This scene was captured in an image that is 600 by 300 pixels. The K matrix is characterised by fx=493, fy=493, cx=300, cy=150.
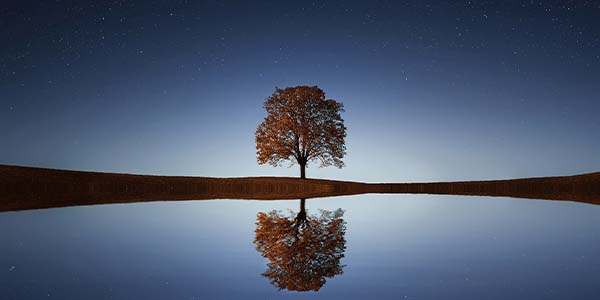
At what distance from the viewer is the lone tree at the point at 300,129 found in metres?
45.8

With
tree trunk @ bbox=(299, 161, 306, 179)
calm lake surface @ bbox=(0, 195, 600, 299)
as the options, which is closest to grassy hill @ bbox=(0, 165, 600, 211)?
tree trunk @ bbox=(299, 161, 306, 179)

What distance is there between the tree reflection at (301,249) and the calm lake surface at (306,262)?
25 mm

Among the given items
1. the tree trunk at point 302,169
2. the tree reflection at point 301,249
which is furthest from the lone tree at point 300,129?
the tree reflection at point 301,249

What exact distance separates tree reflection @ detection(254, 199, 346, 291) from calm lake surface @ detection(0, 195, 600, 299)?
25mm

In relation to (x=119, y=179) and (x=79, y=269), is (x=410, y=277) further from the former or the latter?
(x=119, y=179)

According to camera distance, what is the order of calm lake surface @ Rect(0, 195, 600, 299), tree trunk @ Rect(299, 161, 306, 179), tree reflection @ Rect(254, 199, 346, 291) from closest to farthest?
calm lake surface @ Rect(0, 195, 600, 299) < tree reflection @ Rect(254, 199, 346, 291) < tree trunk @ Rect(299, 161, 306, 179)

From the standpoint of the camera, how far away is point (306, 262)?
6633 mm

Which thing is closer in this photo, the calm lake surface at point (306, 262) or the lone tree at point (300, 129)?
the calm lake surface at point (306, 262)

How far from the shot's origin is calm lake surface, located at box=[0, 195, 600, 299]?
16.7 ft

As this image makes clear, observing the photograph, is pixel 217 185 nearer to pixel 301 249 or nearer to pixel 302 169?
pixel 302 169

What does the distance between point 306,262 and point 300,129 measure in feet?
129

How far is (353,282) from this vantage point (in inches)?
216

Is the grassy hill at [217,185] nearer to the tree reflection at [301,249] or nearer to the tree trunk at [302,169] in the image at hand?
the tree trunk at [302,169]

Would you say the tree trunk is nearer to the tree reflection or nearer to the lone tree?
the lone tree
